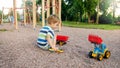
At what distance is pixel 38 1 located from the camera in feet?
142

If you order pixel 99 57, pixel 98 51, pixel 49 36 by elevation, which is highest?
pixel 49 36

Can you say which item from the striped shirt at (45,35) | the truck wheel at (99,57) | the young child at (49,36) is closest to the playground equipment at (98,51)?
the truck wheel at (99,57)

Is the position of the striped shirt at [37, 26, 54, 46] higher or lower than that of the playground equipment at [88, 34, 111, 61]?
higher

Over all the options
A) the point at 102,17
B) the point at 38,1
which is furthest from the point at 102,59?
the point at 38,1

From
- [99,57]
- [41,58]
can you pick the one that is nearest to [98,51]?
[99,57]

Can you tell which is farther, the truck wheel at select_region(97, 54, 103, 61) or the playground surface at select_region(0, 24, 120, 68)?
the truck wheel at select_region(97, 54, 103, 61)

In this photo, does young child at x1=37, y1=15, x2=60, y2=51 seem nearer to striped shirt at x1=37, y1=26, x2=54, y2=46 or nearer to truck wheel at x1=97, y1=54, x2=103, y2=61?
striped shirt at x1=37, y1=26, x2=54, y2=46

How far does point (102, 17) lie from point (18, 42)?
3141 cm

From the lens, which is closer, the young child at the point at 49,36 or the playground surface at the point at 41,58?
the playground surface at the point at 41,58

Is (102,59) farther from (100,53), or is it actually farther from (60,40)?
(60,40)

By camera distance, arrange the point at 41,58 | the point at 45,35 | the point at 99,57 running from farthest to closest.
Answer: the point at 45,35 → the point at 99,57 → the point at 41,58

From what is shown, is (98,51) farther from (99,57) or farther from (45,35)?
(45,35)

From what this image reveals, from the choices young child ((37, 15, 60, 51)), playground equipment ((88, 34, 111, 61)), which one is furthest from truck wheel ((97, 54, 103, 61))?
young child ((37, 15, 60, 51))

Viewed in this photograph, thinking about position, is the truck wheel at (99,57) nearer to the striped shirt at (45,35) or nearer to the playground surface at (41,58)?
the playground surface at (41,58)
